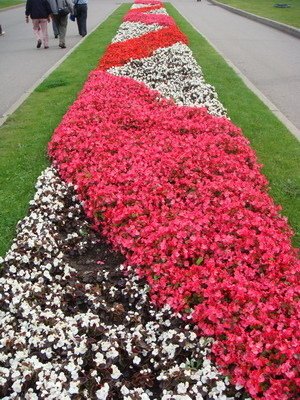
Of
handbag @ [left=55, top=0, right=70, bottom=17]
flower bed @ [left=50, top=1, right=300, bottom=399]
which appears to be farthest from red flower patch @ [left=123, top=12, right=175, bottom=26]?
flower bed @ [left=50, top=1, right=300, bottom=399]

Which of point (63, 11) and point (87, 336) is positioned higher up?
point (63, 11)

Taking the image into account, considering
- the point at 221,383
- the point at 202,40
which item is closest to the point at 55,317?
the point at 221,383

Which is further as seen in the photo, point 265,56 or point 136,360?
point 265,56

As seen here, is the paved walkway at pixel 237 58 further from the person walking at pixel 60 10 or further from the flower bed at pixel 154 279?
the flower bed at pixel 154 279

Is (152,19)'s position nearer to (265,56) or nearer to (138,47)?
(265,56)

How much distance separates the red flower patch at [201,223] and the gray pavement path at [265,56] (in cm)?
294

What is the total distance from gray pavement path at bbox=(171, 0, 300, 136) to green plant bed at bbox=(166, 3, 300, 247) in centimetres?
45

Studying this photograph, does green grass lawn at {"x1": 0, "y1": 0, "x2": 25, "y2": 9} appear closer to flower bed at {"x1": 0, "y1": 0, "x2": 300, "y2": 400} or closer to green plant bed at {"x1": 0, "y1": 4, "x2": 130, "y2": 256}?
green plant bed at {"x1": 0, "y1": 4, "x2": 130, "y2": 256}

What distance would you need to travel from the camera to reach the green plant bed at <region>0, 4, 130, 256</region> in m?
6.05

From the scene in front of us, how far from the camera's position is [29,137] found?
8.44 m

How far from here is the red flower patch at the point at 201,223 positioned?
346 cm

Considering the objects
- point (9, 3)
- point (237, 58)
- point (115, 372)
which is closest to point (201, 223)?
point (115, 372)

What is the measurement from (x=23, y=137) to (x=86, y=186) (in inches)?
118

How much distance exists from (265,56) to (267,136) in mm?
9047
